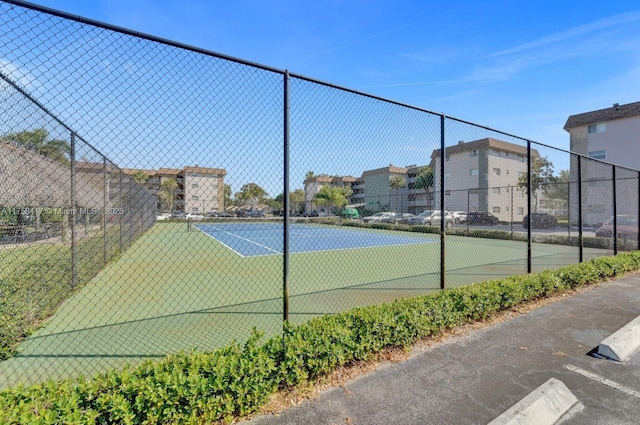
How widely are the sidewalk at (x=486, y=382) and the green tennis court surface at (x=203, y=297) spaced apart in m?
1.60

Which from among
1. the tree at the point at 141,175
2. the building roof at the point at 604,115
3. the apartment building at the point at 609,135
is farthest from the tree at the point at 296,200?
the building roof at the point at 604,115

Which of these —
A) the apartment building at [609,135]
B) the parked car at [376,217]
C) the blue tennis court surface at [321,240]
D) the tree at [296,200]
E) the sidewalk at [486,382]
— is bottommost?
the sidewalk at [486,382]

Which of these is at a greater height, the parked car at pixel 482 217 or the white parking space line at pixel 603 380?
the parked car at pixel 482 217

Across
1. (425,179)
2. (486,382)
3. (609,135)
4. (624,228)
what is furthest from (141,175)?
(609,135)

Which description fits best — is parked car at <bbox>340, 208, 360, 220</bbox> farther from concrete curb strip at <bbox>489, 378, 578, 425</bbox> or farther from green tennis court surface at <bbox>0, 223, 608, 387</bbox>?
concrete curb strip at <bbox>489, 378, 578, 425</bbox>

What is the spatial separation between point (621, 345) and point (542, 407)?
1.77 meters

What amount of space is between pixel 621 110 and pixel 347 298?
90.6 ft

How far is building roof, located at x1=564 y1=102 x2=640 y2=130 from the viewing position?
20.8 meters

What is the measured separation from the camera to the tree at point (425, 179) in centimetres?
525

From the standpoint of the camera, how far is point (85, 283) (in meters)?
5.51

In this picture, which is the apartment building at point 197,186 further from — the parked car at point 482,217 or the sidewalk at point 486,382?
the parked car at point 482,217

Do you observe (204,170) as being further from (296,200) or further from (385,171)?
(385,171)

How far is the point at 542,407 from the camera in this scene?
2.18 metres

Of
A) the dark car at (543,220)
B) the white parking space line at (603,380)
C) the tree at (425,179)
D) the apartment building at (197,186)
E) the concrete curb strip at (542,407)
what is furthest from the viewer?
the dark car at (543,220)
